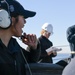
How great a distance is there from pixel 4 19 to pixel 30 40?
36 centimetres

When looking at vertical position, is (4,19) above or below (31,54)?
above

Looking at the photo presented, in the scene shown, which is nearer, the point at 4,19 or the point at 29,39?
the point at 4,19

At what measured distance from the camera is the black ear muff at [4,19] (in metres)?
2.72

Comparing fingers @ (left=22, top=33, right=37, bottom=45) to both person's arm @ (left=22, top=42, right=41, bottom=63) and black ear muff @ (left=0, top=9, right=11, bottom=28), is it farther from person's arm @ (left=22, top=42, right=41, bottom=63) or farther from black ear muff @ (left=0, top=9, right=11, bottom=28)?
black ear muff @ (left=0, top=9, right=11, bottom=28)

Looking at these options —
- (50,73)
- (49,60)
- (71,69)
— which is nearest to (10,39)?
(50,73)

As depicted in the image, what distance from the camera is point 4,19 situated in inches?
109

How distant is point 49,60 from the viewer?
5.69 metres

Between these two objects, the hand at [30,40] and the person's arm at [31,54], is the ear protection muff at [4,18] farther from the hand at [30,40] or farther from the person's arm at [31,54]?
the person's arm at [31,54]

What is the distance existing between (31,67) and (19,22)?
409 millimetres

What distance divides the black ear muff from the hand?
31cm

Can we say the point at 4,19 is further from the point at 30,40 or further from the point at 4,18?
the point at 30,40

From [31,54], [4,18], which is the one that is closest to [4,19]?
[4,18]

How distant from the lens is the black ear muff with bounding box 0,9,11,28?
2717 mm

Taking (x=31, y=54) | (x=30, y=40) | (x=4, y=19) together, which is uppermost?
(x=4, y=19)
